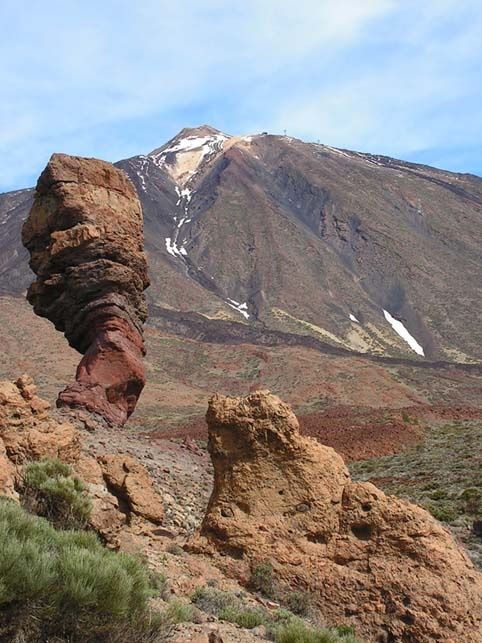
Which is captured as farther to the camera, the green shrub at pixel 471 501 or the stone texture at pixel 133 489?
the green shrub at pixel 471 501

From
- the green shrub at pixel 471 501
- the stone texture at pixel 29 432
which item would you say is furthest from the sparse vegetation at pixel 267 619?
the green shrub at pixel 471 501

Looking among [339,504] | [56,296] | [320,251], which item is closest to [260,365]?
[56,296]

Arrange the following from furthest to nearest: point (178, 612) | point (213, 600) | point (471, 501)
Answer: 1. point (471, 501)
2. point (213, 600)
3. point (178, 612)

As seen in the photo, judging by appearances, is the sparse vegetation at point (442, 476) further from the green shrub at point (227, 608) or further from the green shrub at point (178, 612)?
the green shrub at point (178, 612)

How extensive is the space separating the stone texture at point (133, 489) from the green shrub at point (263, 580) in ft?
9.01

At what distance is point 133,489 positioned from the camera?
10336 millimetres

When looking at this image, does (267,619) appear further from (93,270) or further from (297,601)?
Answer: (93,270)

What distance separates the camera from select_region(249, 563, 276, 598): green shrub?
304 inches

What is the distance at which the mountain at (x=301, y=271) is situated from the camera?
65.5 m

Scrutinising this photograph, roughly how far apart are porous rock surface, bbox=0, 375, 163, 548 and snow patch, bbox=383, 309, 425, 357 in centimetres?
9852

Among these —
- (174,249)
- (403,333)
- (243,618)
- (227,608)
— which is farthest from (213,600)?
(174,249)

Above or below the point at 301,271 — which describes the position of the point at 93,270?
below

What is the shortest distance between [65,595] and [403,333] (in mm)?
112237

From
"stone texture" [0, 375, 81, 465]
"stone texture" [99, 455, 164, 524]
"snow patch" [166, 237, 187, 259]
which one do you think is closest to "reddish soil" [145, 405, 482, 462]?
"stone texture" [99, 455, 164, 524]
